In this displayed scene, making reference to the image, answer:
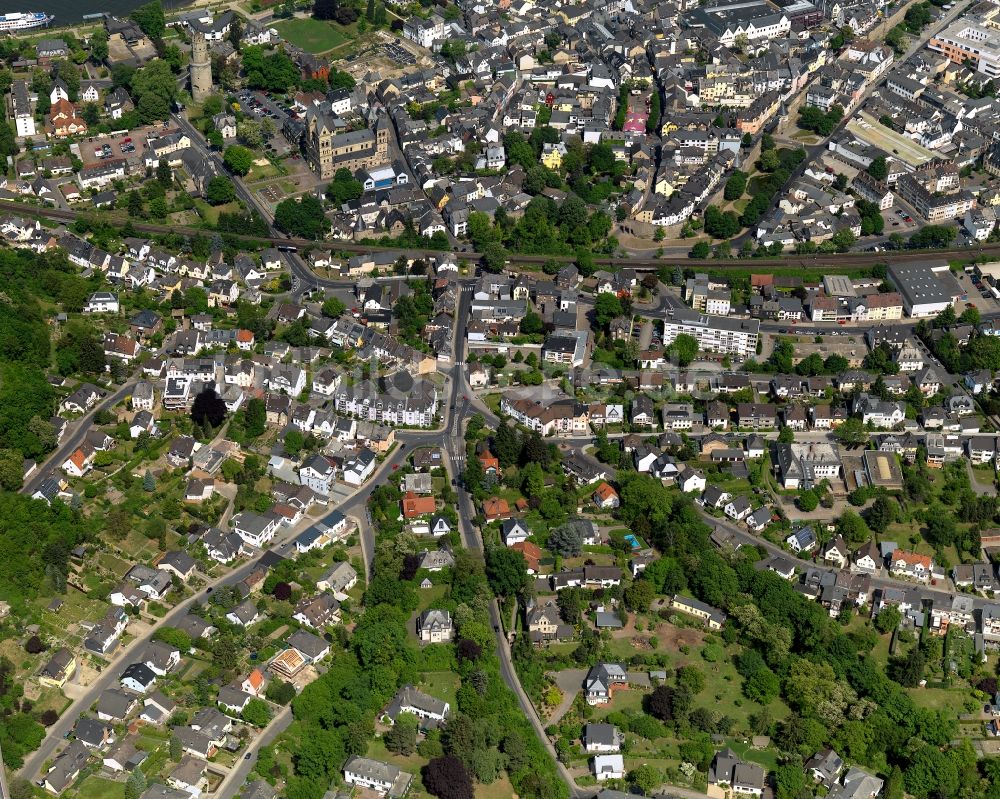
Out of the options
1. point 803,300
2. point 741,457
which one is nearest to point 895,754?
point 741,457

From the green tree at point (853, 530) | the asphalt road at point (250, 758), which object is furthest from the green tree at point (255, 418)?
the green tree at point (853, 530)

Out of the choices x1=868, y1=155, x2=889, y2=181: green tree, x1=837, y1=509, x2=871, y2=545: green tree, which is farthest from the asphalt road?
x1=868, y1=155, x2=889, y2=181: green tree

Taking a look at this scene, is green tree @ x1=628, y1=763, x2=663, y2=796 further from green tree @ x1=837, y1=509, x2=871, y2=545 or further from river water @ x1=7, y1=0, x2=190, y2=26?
river water @ x1=7, y1=0, x2=190, y2=26

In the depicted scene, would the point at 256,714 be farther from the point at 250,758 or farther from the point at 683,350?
the point at 683,350

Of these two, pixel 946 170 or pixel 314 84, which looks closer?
pixel 946 170

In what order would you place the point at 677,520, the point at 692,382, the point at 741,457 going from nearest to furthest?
the point at 677,520 < the point at 741,457 < the point at 692,382

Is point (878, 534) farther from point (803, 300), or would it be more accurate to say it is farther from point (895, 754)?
point (803, 300)

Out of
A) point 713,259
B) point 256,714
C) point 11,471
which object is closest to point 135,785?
point 256,714
